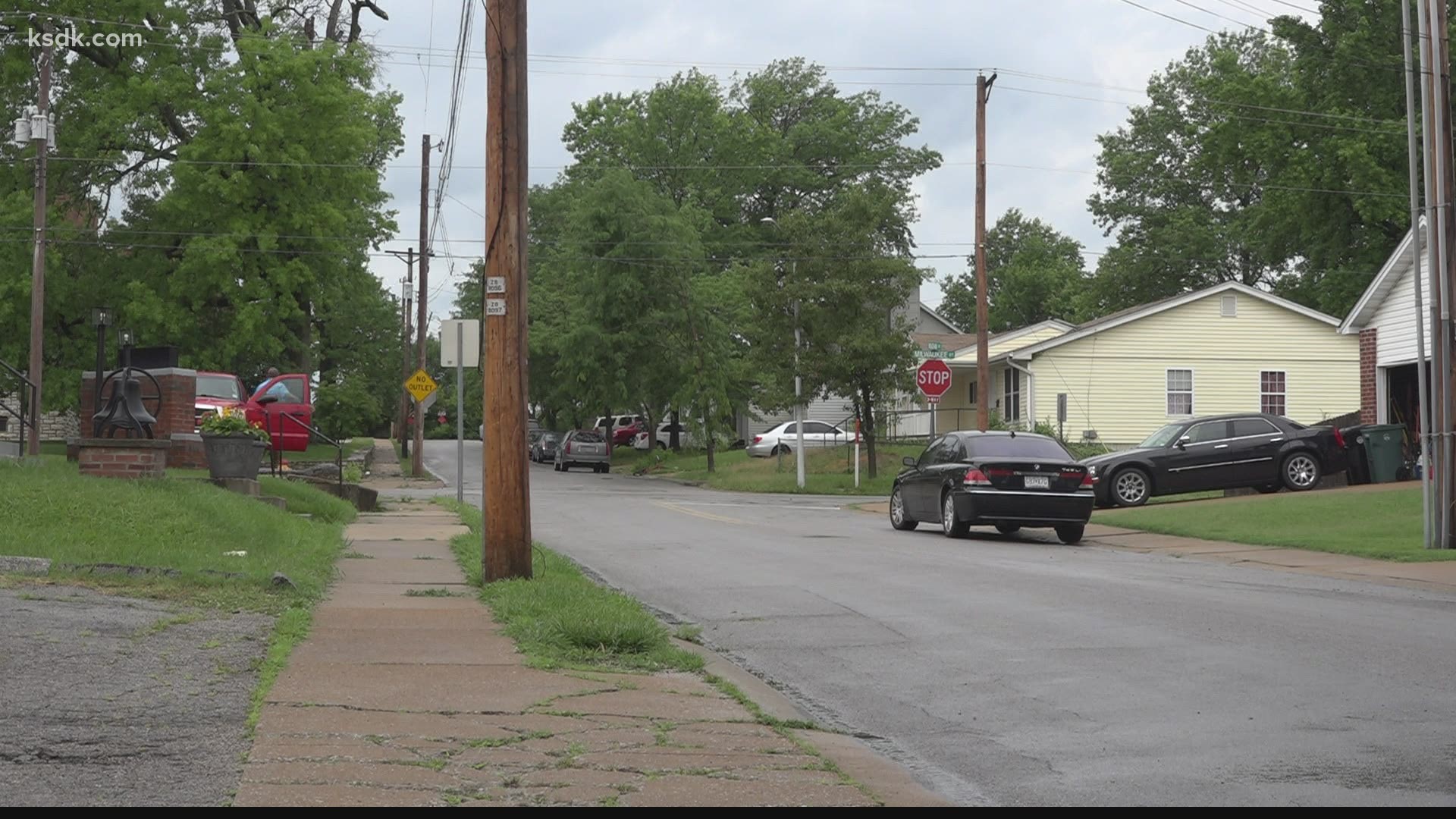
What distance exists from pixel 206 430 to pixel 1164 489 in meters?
16.5

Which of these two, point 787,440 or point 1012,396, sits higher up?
point 1012,396

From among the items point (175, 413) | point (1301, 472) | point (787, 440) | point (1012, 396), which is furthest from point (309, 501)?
point (787, 440)

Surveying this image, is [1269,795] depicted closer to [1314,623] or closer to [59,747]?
[59,747]

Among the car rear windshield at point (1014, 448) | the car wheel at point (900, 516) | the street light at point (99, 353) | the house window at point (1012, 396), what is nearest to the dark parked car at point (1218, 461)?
the car wheel at point (900, 516)

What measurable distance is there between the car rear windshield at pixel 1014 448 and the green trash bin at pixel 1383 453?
9.23 m

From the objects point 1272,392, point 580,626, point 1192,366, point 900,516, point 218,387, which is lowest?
point 580,626

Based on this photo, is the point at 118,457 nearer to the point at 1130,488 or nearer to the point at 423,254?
the point at 1130,488

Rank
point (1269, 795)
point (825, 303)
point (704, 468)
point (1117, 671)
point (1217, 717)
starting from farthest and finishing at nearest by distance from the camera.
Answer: point (704, 468) → point (825, 303) → point (1117, 671) → point (1217, 717) → point (1269, 795)

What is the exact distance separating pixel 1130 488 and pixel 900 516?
592cm

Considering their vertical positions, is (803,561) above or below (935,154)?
below

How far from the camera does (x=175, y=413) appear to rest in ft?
68.5

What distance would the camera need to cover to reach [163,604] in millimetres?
10586

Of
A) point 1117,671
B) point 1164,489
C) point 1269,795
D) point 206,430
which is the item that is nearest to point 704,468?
point 1164,489

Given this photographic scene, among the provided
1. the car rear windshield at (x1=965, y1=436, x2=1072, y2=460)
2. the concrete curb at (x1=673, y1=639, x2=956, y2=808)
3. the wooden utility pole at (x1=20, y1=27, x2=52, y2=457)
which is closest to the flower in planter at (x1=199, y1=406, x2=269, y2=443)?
the car rear windshield at (x1=965, y1=436, x2=1072, y2=460)
